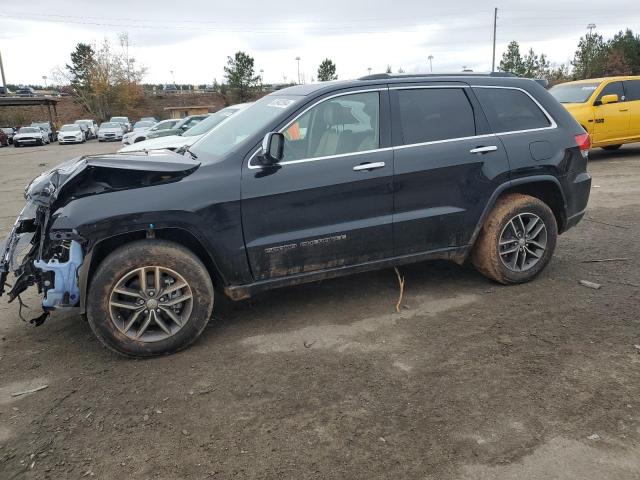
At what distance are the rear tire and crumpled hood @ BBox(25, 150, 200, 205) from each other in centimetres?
260

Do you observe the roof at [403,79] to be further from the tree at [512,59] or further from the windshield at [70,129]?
the tree at [512,59]

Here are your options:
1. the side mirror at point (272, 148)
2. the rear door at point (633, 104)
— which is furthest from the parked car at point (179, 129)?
the rear door at point (633, 104)

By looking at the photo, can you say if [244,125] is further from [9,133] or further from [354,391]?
[9,133]

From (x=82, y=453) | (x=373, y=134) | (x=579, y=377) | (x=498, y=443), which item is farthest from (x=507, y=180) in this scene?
(x=82, y=453)

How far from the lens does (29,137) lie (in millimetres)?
35188

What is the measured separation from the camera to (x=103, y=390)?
340 cm

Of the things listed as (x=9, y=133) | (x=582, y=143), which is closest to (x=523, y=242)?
(x=582, y=143)

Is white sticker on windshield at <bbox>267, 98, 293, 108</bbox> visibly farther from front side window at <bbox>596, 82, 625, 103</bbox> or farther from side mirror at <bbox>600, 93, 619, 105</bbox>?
front side window at <bbox>596, 82, 625, 103</bbox>

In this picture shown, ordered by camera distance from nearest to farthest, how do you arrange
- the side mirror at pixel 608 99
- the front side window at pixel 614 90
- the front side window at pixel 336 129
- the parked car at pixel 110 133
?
the front side window at pixel 336 129 < the side mirror at pixel 608 99 < the front side window at pixel 614 90 < the parked car at pixel 110 133

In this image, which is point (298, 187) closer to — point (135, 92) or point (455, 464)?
point (455, 464)

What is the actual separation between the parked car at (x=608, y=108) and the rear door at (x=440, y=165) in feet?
27.0

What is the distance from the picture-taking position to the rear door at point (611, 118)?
1171 centimetres

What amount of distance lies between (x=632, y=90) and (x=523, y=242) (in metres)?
9.72

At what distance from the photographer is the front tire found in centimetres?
364
